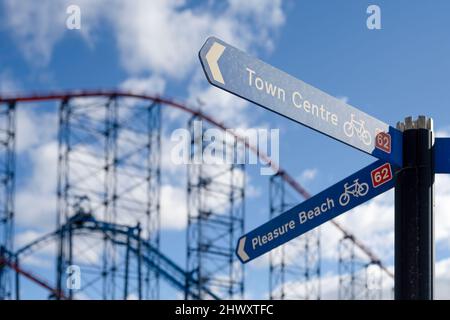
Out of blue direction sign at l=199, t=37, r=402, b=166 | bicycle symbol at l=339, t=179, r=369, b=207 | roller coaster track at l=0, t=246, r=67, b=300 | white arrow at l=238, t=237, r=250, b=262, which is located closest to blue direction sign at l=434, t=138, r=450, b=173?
blue direction sign at l=199, t=37, r=402, b=166

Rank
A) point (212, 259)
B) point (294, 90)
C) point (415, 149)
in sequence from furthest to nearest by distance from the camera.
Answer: point (212, 259) → point (415, 149) → point (294, 90)

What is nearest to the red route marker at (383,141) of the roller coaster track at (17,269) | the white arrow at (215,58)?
the white arrow at (215,58)

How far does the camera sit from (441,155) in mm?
2961

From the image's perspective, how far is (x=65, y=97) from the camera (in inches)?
947

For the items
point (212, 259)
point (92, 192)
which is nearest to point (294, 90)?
point (92, 192)

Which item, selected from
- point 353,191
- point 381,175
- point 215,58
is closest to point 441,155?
point 381,175

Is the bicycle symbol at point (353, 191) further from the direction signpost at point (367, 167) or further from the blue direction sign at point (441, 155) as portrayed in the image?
the blue direction sign at point (441, 155)

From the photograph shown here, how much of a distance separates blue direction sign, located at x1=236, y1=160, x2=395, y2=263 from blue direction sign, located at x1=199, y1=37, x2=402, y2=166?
0.13 metres

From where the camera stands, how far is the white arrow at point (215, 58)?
245 cm

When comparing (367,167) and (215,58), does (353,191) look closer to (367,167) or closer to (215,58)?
(367,167)

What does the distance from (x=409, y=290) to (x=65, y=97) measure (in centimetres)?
2205

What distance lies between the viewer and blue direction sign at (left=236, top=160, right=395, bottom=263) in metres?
3.02
